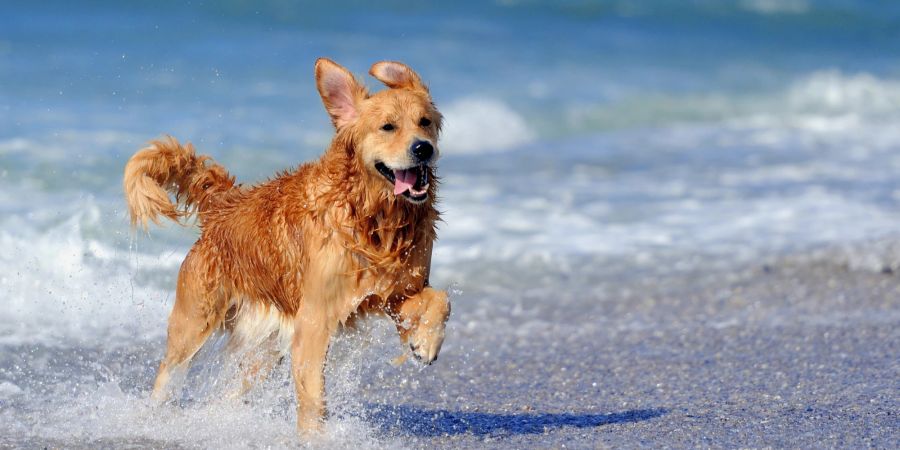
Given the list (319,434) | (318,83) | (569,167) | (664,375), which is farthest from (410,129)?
(569,167)

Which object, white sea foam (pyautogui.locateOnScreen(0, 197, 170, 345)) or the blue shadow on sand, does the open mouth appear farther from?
white sea foam (pyautogui.locateOnScreen(0, 197, 170, 345))

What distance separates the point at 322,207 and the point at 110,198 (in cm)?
555

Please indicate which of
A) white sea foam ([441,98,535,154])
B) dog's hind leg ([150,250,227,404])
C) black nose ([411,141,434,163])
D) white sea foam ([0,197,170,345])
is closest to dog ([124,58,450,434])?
black nose ([411,141,434,163])

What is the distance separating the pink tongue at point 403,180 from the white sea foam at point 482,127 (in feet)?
31.7

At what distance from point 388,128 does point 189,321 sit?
4.63 ft

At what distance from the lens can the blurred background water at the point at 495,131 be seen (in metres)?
8.33

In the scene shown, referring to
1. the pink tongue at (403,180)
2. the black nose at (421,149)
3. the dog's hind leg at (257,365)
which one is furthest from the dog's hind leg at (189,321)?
the black nose at (421,149)

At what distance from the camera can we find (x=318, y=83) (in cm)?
505

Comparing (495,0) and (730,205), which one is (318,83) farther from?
(495,0)

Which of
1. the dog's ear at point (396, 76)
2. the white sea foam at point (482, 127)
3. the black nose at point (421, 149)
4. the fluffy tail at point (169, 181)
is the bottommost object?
the fluffy tail at point (169, 181)

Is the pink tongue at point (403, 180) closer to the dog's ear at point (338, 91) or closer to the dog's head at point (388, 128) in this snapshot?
the dog's head at point (388, 128)

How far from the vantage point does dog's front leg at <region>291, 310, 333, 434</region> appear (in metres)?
4.92

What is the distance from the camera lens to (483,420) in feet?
18.0

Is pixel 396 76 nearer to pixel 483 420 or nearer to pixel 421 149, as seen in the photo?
pixel 421 149
